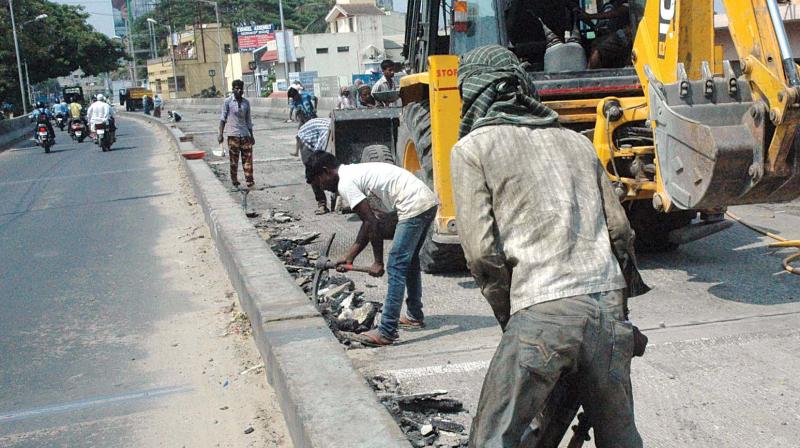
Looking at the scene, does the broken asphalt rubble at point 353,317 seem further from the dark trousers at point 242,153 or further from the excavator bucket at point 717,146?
the dark trousers at point 242,153

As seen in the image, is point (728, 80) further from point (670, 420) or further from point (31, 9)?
point (31, 9)

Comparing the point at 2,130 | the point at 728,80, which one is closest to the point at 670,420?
the point at 728,80

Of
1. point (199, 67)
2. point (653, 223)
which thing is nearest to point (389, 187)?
point (653, 223)

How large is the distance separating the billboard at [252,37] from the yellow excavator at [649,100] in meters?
73.7

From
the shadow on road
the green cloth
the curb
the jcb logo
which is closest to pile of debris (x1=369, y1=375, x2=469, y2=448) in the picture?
the curb

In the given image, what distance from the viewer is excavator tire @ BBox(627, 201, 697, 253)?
8031 mm

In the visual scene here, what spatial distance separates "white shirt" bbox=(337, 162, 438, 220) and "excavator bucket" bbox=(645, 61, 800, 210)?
1729 mm

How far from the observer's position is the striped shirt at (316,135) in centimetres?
1159

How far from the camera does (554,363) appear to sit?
2.79m

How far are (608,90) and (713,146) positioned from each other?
6.51 ft

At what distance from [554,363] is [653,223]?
5582mm

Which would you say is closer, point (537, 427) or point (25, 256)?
point (537, 427)

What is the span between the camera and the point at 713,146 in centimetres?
577

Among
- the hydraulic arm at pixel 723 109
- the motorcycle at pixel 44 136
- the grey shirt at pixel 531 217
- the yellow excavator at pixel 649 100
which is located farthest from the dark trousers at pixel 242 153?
the motorcycle at pixel 44 136
